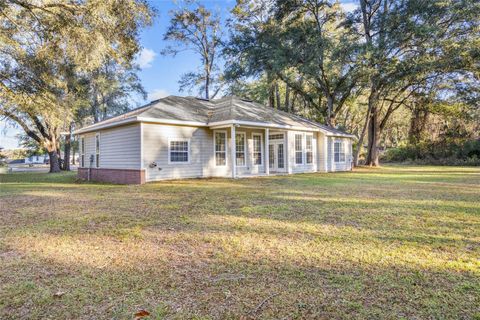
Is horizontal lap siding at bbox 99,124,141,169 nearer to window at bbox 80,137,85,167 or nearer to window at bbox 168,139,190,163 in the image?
window at bbox 168,139,190,163

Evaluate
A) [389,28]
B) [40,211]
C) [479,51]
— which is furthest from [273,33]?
[40,211]

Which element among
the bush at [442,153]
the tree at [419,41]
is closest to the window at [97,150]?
the tree at [419,41]

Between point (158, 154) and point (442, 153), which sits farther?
point (442, 153)

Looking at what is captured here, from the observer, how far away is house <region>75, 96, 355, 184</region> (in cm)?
1254

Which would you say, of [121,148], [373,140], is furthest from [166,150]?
[373,140]

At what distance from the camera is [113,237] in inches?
171

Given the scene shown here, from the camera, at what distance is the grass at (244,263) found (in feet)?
7.91

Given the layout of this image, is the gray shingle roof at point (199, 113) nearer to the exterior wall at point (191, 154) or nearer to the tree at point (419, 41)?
the exterior wall at point (191, 154)

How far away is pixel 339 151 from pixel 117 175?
1387 centimetres

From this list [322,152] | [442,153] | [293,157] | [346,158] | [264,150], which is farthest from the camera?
[442,153]

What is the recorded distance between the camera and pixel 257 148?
16328mm

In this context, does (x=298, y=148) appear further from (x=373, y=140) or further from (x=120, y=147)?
(x=373, y=140)

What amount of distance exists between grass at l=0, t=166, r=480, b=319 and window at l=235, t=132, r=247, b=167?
9.25 metres

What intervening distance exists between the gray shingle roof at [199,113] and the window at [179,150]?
102 centimetres
